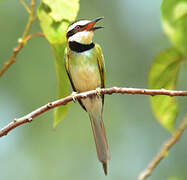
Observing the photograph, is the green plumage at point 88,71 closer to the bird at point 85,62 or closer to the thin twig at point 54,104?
the bird at point 85,62

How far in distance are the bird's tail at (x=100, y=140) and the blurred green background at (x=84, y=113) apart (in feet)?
8.28

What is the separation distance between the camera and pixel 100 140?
311 centimetres

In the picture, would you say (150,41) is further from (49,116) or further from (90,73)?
(90,73)

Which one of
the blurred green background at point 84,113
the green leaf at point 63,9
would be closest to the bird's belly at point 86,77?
the green leaf at point 63,9

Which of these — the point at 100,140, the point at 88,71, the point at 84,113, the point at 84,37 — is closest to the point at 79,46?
the point at 84,37

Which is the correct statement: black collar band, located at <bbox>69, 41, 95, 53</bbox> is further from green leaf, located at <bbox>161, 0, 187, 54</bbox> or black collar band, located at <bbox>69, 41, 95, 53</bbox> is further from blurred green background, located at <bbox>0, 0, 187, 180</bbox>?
blurred green background, located at <bbox>0, 0, 187, 180</bbox>

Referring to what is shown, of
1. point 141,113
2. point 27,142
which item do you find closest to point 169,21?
point 27,142

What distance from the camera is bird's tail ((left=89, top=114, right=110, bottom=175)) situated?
2752 millimetres

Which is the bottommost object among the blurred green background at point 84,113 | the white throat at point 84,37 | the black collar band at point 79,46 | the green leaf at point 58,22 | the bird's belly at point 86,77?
the blurred green background at point 84,113

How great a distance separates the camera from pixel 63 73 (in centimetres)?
236

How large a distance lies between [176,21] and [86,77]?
3.49 ft

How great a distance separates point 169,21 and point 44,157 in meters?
4.53

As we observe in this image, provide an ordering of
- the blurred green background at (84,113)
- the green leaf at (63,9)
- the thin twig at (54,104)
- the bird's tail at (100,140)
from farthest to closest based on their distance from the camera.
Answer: the blurred green background at (84,113) < the bird's tail at (100,140) < the green leaf at (63,9) < the thin twig at (54,104)

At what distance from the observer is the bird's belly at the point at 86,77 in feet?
10.8
